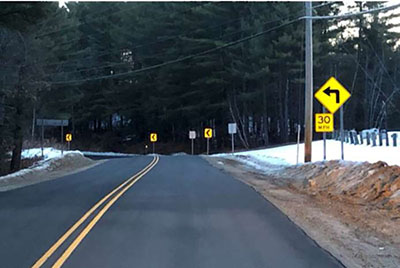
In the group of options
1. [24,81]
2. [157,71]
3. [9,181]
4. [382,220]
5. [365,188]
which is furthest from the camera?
[157,71]

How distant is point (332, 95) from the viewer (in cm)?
1992

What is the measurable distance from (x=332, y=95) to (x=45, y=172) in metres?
14.9

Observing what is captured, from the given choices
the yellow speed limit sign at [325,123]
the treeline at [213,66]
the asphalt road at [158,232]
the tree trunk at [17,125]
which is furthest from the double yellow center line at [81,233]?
the treeline at [213,66]

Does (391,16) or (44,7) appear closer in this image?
(44,7)

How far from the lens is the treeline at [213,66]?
48.6 m

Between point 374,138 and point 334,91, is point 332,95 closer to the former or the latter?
point 334,91

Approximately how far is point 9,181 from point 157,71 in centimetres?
4797

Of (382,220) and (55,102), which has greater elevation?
(55,102)

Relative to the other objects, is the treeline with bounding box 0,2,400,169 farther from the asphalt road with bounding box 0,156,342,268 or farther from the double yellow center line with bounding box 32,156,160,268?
the asphalt road with bounding box 0,156,342,268

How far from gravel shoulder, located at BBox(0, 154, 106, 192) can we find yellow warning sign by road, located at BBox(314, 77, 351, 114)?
39.0 ft

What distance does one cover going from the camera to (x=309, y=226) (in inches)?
372

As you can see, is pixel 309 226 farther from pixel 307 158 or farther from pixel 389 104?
pixel 389 104

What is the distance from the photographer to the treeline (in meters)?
48.6

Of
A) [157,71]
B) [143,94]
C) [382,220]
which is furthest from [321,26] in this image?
[382,220]
